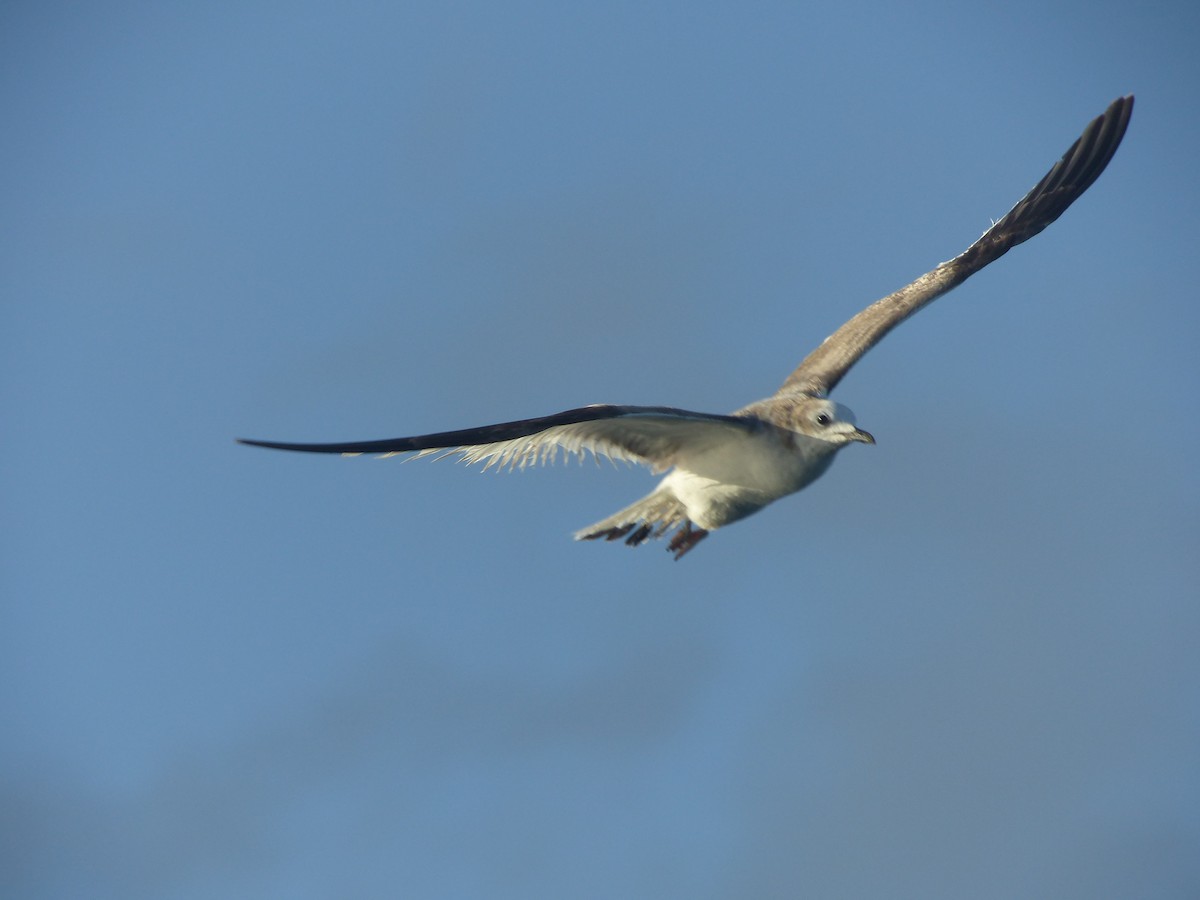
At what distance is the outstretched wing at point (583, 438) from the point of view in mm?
14320

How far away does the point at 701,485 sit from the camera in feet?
58.1

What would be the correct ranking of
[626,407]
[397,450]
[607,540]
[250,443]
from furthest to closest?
1. [607,540]
2. [626,407]
3. [397,450]
4. [250,443]

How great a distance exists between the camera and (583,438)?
1691 cm

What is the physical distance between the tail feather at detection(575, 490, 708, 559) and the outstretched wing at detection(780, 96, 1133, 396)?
2.54 m

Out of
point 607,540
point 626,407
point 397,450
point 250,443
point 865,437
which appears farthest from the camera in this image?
point 607,540

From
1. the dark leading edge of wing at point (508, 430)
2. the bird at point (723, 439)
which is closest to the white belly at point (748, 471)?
the bird at point (723, 439)

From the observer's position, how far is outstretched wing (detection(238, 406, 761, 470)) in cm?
1432

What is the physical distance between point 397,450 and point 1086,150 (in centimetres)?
1318

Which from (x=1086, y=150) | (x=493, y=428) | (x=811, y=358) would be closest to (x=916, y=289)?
(x=811, y=358)

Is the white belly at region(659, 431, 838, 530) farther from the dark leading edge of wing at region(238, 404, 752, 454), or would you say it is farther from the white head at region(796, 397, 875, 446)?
the dark leading edge of wing at region(238, 404, 752, 454)

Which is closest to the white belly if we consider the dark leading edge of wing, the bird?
the bird

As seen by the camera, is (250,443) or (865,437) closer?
(250,443)

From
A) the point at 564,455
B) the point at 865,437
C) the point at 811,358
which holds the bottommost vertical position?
the point at 865,437

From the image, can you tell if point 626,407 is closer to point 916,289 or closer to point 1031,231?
point 916,289
